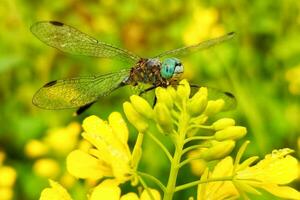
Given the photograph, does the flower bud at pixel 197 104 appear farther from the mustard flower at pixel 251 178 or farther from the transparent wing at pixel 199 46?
the transparent wing at pixel 199 46

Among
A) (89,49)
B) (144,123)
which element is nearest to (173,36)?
(89,49)

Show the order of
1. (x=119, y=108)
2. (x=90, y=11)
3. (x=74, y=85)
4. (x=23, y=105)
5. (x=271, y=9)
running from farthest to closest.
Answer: (x=90, y=11) → (x=271, y=9) → (x=23, y=105) → (x=119, y=108) → (x=74, y=85)

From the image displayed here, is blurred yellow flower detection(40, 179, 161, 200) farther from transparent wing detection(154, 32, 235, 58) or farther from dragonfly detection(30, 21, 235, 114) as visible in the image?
transparent wing detection(154, 32, 235, 58)

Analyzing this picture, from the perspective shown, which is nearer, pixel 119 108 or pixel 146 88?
pixel 146 88

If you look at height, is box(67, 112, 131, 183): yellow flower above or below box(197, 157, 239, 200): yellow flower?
above

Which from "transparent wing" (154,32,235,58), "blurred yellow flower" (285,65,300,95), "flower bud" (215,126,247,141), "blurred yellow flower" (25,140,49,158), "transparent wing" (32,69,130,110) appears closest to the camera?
"flower bud" (215,126,247,141)

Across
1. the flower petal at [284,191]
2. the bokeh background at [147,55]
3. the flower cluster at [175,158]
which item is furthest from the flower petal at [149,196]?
the bokeh background at [147,55]

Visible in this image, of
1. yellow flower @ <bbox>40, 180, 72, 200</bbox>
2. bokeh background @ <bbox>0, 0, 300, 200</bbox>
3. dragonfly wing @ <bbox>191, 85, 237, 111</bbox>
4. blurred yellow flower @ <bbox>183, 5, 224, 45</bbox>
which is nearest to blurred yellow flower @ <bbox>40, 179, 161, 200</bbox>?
yellow flower @ <bbox>40, 180, 72, 200</bbox>

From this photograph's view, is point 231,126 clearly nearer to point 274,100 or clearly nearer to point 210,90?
point 210,90

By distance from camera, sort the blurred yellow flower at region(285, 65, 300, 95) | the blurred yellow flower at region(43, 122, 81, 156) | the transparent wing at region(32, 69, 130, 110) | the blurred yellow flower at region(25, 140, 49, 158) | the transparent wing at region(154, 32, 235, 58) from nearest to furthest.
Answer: the transparent wing at region(32, 69, 130, 110), the transparent wing at region(154, 32, 235, 58), the blurred yellow flower at region(43, 122, 81, 156), the blurred yellow flower at region(25, 140, 49, 158), the blurred yellow flower at region(285, 65, 300, 95)
